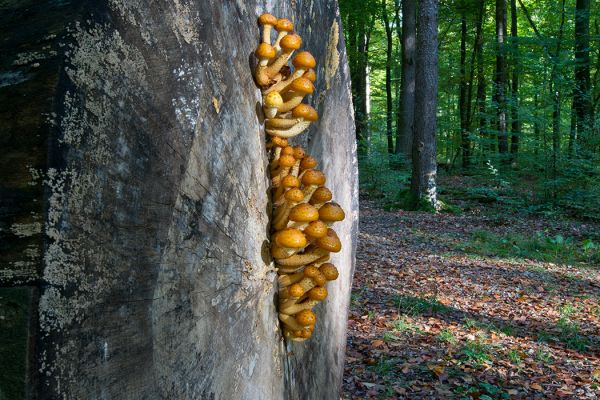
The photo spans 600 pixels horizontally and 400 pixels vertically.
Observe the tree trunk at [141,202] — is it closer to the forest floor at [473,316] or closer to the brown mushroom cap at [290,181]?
the brown mushroom cap at [290,181]

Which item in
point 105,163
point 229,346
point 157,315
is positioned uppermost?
point 105,163

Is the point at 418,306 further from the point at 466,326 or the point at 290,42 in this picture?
the point at 290,42

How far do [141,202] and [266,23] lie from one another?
75cm

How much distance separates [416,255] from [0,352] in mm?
8066

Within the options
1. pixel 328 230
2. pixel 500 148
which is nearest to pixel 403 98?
pixel 500 148

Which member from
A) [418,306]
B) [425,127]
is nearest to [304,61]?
[418,306]

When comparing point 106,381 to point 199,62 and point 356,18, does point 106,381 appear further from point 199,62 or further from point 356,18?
point 356,18

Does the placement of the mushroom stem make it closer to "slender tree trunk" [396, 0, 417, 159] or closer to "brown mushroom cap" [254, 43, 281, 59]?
"brown mushroom cap" [254, 43, 281, 59]

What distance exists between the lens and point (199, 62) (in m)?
1.01

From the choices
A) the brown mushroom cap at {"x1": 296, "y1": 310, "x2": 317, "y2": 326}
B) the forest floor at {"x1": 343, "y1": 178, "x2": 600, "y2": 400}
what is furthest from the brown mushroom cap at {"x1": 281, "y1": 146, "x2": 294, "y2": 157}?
the forest floor at {"x1": 343, "y1": 178, "x2": 600, "y2": 400}

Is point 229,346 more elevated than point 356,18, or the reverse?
point 356,18

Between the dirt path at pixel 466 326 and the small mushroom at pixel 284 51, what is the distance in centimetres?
338

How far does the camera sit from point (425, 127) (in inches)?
483

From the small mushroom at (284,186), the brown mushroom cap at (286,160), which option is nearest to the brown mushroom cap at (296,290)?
the small mushroom at (284,186)
